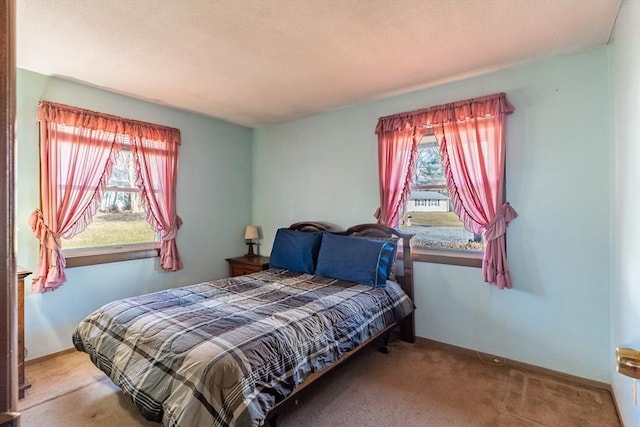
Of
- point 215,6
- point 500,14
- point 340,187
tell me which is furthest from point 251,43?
point 340,187

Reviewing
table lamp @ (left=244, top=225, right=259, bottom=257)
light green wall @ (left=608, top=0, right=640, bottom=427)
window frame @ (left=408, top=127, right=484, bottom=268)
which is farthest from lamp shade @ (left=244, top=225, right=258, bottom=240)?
light green wall @ (left=608, top=0, right=640, bottom=427)

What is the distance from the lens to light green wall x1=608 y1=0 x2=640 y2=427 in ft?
5.07

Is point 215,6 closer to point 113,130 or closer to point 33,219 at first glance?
point 113,130

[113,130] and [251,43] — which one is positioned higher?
[251,43]

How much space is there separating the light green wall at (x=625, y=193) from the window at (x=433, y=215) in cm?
100

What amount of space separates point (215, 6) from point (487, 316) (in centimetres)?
308

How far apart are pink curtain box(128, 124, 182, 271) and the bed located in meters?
0.99

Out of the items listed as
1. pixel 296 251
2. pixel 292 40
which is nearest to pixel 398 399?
pixel 296 251

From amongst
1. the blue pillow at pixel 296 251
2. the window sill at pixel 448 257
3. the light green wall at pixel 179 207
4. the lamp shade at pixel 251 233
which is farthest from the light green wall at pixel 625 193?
the lamp shade at pixel 251 233

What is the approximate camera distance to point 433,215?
3.12 metres

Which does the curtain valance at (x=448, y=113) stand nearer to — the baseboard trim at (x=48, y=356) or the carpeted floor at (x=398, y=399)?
the carpeted floor at (x=398, y=399)

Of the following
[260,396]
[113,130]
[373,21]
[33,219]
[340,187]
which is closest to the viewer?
[260,396]

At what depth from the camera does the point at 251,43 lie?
7.26ft

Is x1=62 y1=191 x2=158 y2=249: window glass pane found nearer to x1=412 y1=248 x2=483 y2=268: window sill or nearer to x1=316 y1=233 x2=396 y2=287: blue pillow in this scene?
x1=316 y1=233 x2=396 y2=287: blue pillow
